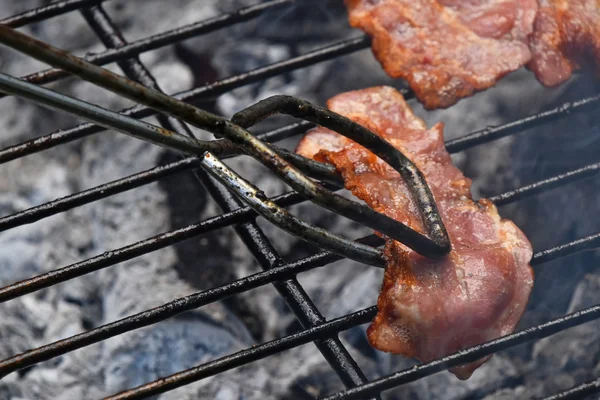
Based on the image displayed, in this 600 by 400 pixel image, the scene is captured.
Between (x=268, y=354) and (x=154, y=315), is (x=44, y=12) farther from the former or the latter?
(x=268, y=354)

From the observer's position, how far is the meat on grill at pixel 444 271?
1.45 metres

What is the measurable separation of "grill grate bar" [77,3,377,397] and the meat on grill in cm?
8

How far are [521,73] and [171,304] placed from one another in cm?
160

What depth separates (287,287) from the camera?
155 centimetres

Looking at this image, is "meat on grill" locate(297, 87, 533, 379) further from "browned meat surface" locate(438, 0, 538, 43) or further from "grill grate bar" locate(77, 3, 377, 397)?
"browned meat surface" locate(438, 0, 538, 43)

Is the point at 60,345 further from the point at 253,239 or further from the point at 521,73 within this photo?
the point at 521,73

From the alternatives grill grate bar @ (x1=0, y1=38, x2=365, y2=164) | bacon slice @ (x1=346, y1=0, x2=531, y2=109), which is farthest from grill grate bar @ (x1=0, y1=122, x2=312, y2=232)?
bacon slice @ (x1=346, y1=0, x2=531, y2=109)

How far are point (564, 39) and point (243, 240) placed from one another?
1.07 m

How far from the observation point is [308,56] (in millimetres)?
1784

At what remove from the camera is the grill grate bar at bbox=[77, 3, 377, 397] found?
146cm

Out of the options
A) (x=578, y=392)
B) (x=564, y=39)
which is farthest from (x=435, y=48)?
(x=578, y=392)

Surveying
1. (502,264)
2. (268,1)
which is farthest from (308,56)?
(502,264)

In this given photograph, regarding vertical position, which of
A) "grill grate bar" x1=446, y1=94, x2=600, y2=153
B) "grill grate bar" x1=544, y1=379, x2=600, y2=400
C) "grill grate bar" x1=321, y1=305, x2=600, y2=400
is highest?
"grill grate bar" x1=446, y1=94, x2=600, y2=153

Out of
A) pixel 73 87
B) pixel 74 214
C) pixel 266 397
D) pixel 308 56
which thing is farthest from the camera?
pixel 73 87
